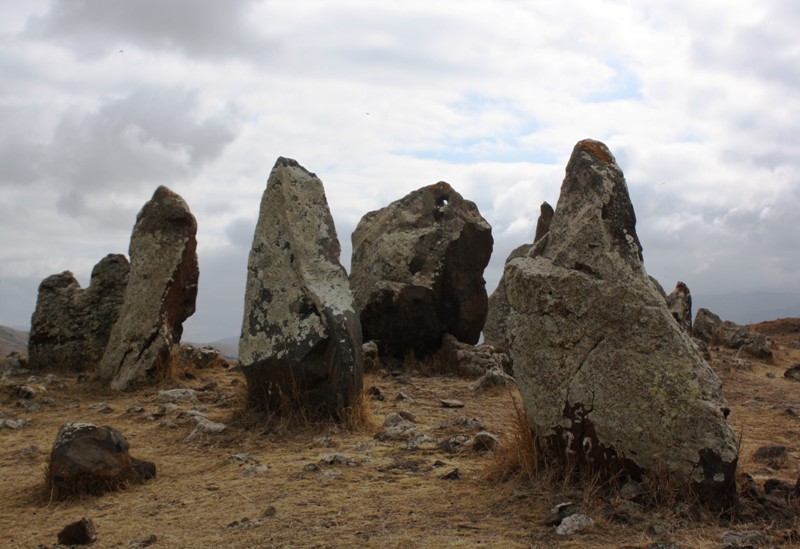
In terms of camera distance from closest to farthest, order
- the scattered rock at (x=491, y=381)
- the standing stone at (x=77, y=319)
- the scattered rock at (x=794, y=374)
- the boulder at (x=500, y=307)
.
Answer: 1. the scattered rock at (x=491, y=381)
2. the standing stone at (x=77, y=319)
3. the scattered rock at (x=794, y=374)
4. the boulder at (x=500, y=307)

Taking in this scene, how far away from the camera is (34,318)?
13398 mm

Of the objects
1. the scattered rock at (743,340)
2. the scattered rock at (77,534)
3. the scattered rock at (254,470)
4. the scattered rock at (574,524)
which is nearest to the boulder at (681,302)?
the scattered rock at (743,340)

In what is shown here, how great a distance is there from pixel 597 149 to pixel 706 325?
16847 millimetres

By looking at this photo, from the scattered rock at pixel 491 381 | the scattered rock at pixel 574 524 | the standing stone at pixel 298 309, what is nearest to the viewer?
the scattered rock at pixel 574 524

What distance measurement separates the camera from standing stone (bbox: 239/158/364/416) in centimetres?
873

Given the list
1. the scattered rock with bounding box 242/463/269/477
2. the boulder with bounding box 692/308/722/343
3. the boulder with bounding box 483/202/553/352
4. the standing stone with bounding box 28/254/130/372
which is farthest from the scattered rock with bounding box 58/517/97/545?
the boulder with bounding box 692/308/722/343

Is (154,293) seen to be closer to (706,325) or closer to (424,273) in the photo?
(424,273)

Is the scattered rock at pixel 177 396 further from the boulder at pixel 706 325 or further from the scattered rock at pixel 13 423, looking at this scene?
the boulder at pixel 706 325

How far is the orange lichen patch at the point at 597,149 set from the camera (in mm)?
6777

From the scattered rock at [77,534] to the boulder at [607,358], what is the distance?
321cm

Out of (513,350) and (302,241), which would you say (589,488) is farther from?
(302,241)

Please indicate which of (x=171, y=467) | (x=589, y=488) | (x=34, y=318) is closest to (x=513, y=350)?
(x=589, y=488)

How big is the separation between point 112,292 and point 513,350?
8.92 m

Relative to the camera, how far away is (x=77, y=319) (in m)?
13.4
